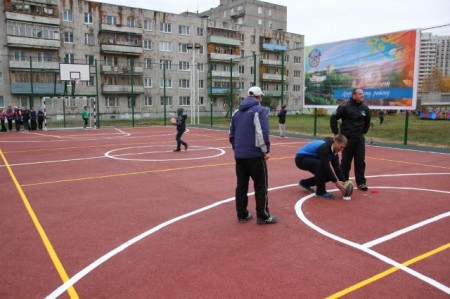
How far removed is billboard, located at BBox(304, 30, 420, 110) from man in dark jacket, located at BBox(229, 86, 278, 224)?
11615mm

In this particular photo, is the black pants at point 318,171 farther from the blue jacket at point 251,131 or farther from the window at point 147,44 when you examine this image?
the window at point 147,44

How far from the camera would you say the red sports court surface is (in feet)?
12.2

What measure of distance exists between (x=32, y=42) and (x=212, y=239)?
149ft

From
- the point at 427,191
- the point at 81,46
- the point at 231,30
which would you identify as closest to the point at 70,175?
the point at 427,191

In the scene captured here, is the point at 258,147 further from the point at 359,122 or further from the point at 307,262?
the point at 359,122

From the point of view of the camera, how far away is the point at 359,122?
7727 millimetres

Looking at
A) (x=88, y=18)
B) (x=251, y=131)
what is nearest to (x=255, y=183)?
(x=251, y=131)

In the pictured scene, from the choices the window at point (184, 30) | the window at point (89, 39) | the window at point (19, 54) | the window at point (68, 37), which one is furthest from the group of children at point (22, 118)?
the window at point (184, 30)

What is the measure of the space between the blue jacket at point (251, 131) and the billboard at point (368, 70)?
11.6m

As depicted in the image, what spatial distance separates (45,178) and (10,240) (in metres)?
4.33

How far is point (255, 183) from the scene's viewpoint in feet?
18.2

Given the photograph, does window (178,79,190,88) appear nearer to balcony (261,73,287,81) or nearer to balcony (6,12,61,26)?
balcony (261,73,287,81)

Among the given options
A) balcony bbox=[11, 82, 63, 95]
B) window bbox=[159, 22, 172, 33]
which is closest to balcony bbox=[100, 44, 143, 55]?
window bbox=[159, 22, 172, 33]

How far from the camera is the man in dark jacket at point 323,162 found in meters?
6.51
